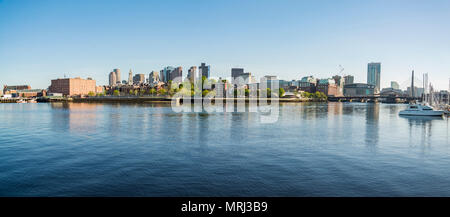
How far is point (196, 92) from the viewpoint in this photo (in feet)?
553

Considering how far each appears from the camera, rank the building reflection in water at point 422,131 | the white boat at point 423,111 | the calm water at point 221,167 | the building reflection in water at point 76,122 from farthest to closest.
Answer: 1. the white boat at point 423,111
2. the building reflection in water at point 76,122
3. the building reflection in water at point 422,131
4. the calm water at point 221,167

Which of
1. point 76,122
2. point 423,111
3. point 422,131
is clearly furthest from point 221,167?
point 423,111

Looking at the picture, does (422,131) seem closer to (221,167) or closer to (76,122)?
(221,167)

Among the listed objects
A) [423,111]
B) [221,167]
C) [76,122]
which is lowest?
[221,167]

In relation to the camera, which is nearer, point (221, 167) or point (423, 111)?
point (221, 167)

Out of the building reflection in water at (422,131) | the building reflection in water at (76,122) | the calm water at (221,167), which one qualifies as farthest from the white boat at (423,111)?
the building reflection in water at (76,122)

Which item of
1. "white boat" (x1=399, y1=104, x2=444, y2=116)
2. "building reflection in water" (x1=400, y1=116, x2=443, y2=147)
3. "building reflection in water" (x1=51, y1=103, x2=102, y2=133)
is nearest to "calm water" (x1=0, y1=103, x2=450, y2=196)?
"building reflection in water" (x1=400, y1=116, x2=443, y2=147)

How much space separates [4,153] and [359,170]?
2947 cm

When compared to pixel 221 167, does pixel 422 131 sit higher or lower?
lower

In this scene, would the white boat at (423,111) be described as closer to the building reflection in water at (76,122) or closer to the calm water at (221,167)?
the calm water at (221,167)

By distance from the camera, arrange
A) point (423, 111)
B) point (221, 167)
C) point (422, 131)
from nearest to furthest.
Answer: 1. point (221, 167)
2. point (422, 131)
3. point (423, 111)

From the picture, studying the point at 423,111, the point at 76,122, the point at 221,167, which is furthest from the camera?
the point at 423,111

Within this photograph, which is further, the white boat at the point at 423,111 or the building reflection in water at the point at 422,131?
the white boat at the point at 423,111

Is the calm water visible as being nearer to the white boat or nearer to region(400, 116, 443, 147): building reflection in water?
region(400, 116, 443, 147): building reflection in water
